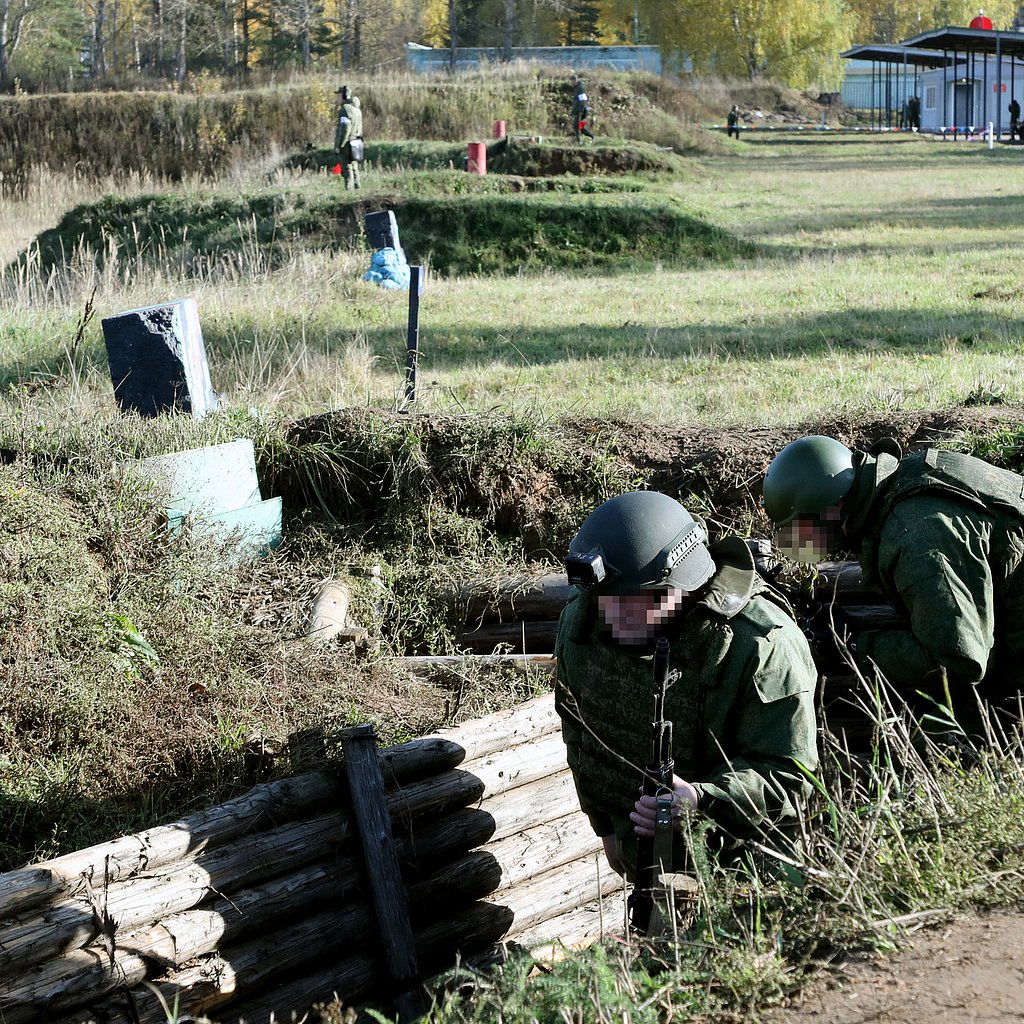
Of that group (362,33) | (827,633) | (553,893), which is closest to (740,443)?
(827,633)

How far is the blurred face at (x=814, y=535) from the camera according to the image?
430cm

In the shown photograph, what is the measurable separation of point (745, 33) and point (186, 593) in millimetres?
62993

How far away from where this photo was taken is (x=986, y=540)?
412 centimetres

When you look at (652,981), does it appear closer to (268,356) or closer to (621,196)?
(268,356)

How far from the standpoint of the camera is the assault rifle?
3113 millimetres

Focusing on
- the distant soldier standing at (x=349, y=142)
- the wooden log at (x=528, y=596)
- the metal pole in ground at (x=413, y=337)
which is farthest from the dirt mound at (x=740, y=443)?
the distant soldier standing at (x=349, y=142)

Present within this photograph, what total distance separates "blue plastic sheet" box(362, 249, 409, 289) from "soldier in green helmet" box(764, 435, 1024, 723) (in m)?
10.8

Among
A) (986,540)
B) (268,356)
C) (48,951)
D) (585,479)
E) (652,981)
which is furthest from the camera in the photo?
(268,356)

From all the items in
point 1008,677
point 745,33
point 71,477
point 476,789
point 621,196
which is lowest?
point 476,789

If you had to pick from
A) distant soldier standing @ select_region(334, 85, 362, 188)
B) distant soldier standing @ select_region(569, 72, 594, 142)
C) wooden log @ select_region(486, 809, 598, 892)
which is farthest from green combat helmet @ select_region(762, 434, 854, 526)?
distant soldier standing @ select_region(569, 72, 594, 142)

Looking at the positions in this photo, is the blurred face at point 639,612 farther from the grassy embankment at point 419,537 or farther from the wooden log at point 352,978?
the wooden log at point 352,978

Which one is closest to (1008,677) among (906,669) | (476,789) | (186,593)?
(906,669)

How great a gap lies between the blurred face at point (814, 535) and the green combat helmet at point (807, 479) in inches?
1.1

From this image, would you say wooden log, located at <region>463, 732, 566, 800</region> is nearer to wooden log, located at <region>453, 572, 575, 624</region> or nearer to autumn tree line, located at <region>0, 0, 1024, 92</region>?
wooden log, located at <region>453, 572, 575, 624</region>
